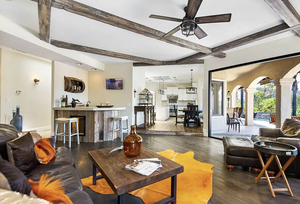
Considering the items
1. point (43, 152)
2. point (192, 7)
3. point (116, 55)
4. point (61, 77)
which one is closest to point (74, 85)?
point (61, 77)

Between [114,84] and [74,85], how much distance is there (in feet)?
4.58

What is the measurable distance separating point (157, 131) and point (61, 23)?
4223 mm

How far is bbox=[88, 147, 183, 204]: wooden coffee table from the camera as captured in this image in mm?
1301

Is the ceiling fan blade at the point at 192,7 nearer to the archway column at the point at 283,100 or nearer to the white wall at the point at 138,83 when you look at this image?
the white wall at the point at 138,83

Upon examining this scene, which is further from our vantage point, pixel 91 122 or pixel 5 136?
pixel 91 122

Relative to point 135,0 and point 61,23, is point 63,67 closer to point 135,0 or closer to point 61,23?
point 61,23

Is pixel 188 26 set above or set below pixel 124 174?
above

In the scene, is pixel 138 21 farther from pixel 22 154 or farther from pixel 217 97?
pixel 217 97

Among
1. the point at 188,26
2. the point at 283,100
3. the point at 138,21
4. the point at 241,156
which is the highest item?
the point at 138,21

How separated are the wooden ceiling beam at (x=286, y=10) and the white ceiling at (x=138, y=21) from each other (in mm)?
96

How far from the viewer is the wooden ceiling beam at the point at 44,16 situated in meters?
2.24

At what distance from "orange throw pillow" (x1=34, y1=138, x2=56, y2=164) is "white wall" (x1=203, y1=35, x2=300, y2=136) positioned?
181 inches

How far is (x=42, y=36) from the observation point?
3322 millimetres

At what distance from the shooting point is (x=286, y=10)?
2410 mm
